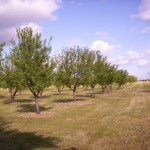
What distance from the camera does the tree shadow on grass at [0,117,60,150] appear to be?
17.5 meters

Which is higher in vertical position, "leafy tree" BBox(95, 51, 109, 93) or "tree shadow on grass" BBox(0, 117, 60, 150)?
"leafy tree" BBox(95, 51, 109, 93)

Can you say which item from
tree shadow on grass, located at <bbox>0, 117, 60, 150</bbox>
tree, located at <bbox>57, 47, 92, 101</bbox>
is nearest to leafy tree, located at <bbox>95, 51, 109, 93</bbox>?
tree, located at <bbox>57, 47, 92, 101</bbox>

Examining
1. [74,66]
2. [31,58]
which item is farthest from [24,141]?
[74,66]

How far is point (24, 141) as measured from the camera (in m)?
19.0

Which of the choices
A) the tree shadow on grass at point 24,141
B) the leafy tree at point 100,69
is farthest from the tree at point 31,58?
the leafy tree at point 100,69

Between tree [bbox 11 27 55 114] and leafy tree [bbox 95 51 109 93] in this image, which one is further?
leafy tree [bbox 95 51 109 93]

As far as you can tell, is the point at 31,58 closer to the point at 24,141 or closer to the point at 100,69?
the point at 24,141

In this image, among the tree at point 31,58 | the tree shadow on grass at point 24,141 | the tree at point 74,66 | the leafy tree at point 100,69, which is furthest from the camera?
the leafy tree at point 100,69

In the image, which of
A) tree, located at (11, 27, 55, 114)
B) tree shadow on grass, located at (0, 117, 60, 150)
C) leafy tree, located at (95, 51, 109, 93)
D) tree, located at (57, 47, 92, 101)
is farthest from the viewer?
leafy tree, located at (95, 51, 109, 93)

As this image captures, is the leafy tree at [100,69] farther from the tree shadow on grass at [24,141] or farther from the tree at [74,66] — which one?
the tree shadow on grass at [24,141]

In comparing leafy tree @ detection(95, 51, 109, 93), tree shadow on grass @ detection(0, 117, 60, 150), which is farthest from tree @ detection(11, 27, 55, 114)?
leafy tree @ detection(95, 51, 109, 93)

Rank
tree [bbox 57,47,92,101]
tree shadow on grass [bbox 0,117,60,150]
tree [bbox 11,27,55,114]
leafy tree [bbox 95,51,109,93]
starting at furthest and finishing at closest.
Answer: leafy tree [bbox 95,51,109,93] → tree [bbox 57,47,92,101] → tree [bbox 11,27,55,114] → tree shadow on grass [bbox 0,117,60,150]

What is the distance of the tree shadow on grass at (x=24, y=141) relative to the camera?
17.5 m

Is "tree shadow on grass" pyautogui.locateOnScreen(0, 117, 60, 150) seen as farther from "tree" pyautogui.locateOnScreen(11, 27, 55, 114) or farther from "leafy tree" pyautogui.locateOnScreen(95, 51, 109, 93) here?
"leafy tree" pyautogui.locateOnScreen(95, 51, 109, 93)
